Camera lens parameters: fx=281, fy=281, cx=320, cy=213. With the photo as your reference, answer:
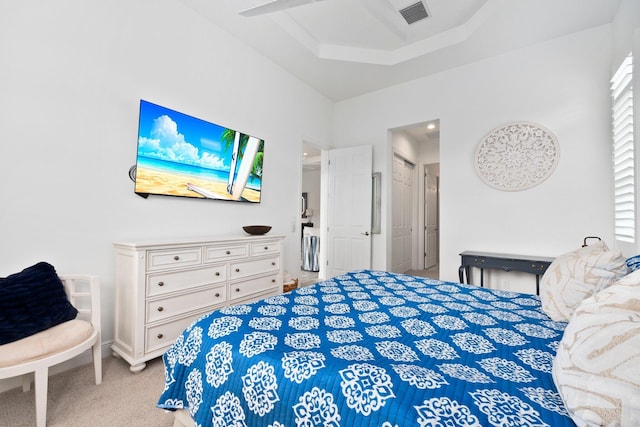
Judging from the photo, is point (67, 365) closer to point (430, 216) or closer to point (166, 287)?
point (166, 287)

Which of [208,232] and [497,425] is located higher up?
[208,232]

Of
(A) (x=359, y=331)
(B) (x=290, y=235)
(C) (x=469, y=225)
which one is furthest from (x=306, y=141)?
(A) (x=359, y=331)

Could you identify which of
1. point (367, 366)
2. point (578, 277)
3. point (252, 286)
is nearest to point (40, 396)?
point (252, 286)

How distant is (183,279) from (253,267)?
0.71 meters

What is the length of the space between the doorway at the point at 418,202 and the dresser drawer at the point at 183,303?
343 cm

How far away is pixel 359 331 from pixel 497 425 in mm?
608

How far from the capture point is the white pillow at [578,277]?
4.23 feet

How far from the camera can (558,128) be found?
10.0 feet

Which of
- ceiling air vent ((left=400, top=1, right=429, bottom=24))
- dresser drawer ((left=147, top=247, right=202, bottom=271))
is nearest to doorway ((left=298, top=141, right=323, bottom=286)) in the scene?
dresser drawer ((left=147, top=247, right=202, bottom=271))

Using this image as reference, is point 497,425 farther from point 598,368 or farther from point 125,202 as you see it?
point 125,202

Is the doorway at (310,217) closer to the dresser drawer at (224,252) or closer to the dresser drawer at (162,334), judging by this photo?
the dresser drawer at (224,252)

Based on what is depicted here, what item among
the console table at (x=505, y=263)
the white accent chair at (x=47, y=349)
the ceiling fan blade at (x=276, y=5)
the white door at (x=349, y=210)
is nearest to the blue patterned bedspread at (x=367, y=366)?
the white accent chair at (x=47, y=349)

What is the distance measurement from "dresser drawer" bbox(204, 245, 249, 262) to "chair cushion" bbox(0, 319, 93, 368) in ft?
2.90

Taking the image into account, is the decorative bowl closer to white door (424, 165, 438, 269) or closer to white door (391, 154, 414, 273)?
white door (391, 154, 414, 273)
